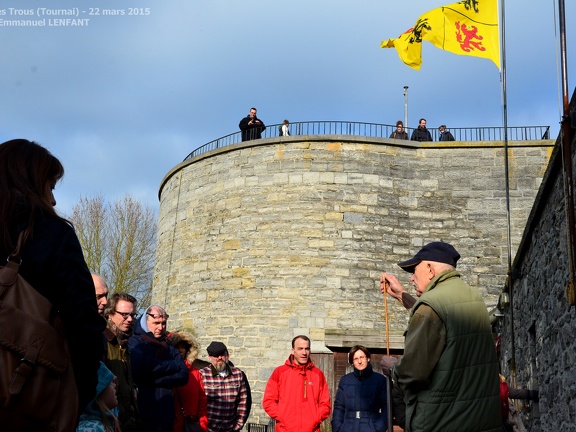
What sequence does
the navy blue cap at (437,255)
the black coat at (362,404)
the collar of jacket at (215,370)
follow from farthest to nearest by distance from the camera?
the collar of jacket at (215,370), the black coat at (362,404), the navy blue cap at (437,255)

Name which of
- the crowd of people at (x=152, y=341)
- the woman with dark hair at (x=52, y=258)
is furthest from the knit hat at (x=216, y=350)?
the woman with dark hair at (x=52, y=258)

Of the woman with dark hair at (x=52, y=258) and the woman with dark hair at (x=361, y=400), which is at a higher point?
the woman with dark hair at (x=52, y=258)

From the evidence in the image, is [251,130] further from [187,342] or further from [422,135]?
[187,342]

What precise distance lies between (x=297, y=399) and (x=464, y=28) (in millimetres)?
9393

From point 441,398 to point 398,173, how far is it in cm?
1520

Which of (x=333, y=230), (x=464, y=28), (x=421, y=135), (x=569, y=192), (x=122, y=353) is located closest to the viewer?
(x=122, y=353)

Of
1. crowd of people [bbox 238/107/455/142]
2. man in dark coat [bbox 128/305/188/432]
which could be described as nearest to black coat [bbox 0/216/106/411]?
man in dark coat [bbox 128/305/188/432]

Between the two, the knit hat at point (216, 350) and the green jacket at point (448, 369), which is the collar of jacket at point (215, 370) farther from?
the green jacket at point (448, 369)

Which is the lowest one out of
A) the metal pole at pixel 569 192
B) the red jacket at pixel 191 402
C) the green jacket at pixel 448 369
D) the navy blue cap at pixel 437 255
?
the red jacket at pixel 191 402

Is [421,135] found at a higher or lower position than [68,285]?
higher

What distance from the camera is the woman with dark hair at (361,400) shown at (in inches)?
323

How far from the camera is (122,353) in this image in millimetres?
5664

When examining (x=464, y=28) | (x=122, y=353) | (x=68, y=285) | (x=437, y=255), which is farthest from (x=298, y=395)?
(x=464, y=28)

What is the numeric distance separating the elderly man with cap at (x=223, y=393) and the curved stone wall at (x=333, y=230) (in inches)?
361
